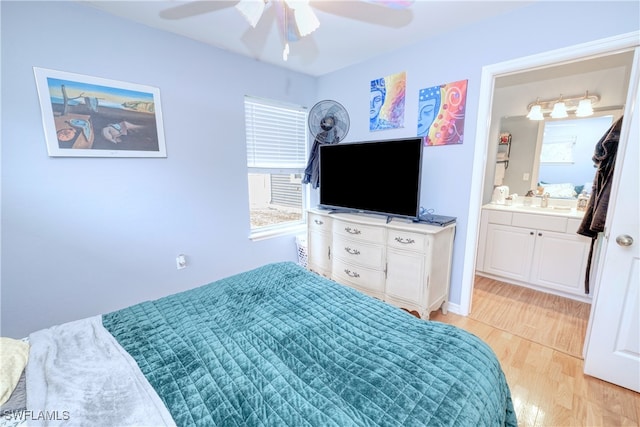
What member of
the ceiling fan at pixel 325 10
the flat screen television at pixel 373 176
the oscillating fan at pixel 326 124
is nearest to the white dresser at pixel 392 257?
the flat screen television at pixel 373 176

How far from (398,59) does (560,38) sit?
3.81 feet

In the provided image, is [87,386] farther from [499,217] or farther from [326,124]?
[499,217]

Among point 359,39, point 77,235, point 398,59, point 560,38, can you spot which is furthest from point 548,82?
point 77,235

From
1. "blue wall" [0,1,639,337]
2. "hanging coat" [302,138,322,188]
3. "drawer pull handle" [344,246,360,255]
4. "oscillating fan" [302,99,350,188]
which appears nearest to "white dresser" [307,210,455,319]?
"drawer pull handle" [344,246,360,255]

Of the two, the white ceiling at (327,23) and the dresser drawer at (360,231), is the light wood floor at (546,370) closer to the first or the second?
the dresser drawer at (360,231)

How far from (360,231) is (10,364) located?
2.11m

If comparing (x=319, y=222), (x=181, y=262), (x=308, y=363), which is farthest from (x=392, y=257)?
(x=181, y=262)

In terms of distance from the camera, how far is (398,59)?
2.47 meters

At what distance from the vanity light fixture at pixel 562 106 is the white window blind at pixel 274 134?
2.54m

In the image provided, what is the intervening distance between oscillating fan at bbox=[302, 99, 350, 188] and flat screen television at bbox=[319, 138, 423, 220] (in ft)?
0.75

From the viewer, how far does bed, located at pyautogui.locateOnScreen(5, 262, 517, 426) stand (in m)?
0.76

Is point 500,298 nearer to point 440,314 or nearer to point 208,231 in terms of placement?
point 440,314

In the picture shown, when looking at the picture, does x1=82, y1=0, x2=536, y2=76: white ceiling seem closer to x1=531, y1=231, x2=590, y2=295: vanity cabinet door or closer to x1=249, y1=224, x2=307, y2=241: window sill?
x1=249, y1=224, x2=307, y2=241: window sill

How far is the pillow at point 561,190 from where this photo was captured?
281 centimetres
